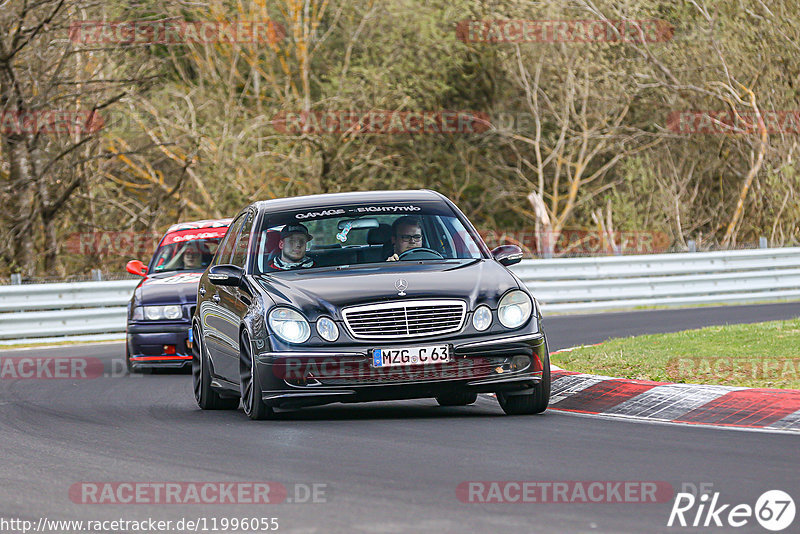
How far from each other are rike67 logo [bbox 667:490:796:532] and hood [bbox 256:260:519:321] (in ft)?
11.5

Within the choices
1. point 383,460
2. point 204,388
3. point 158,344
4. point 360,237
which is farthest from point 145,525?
point 158,344

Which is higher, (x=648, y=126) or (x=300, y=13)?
(x=300, y=13)

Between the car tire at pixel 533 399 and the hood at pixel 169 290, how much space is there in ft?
20.6

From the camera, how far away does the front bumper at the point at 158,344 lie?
1605 centimetres

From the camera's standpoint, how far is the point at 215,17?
34.4 m

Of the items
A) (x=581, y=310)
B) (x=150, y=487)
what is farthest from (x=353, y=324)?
(x=581, y=310)

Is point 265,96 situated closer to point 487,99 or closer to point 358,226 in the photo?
point 487,99

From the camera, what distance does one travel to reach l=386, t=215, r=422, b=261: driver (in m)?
11.0

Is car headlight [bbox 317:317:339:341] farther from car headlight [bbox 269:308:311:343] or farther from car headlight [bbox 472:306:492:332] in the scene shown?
car headlight [bbox 472:306:492:332]

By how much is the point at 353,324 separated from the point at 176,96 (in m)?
24.4

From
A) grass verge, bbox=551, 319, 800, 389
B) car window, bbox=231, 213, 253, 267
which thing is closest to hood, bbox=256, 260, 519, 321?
car window, bbox=231, 213, 253, 267

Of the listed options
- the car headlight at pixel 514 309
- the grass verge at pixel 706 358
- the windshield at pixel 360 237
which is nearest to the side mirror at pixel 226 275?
the windshield at pixel 360 237

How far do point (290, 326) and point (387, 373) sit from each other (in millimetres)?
748

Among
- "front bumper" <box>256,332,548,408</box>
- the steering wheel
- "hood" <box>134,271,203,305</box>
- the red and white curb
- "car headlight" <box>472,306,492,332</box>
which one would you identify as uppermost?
the steering wheel
